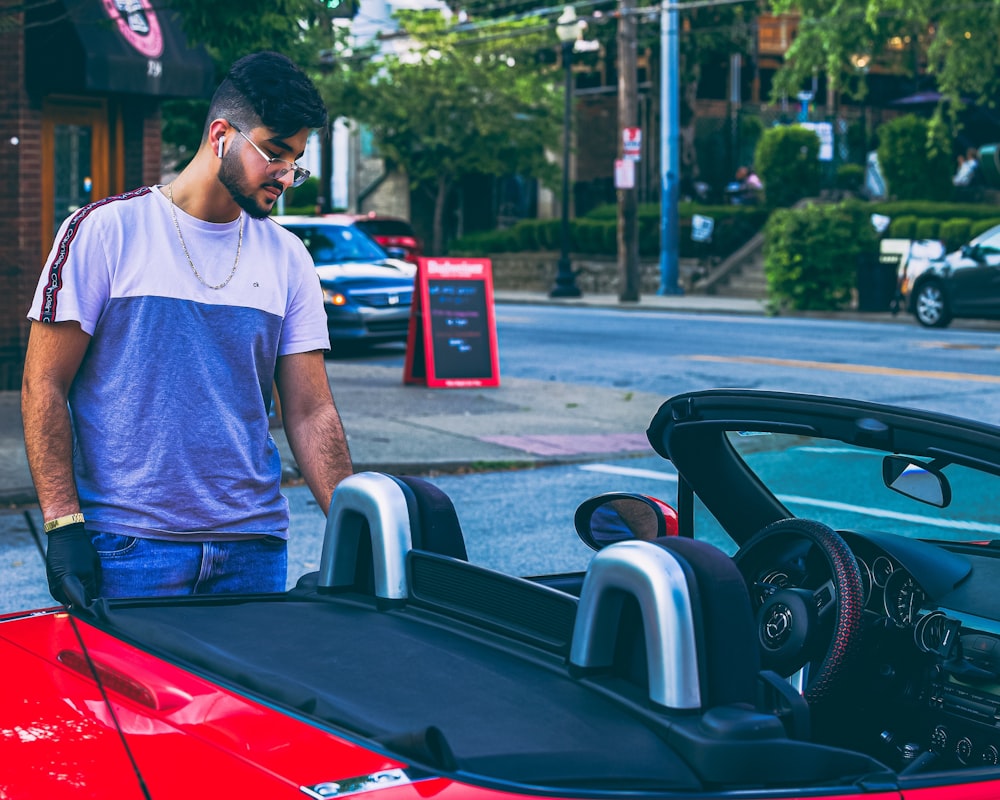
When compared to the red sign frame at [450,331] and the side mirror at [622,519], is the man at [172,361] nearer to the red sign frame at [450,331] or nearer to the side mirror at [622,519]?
the side mirror at [622,519]

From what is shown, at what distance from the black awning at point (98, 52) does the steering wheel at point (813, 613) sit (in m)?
11.1

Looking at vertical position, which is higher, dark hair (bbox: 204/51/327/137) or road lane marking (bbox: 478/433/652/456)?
dark hair (bbox: 204/51/327/137)

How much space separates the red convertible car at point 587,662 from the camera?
1.94 meters

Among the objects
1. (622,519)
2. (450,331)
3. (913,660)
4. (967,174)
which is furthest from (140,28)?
(967,174)

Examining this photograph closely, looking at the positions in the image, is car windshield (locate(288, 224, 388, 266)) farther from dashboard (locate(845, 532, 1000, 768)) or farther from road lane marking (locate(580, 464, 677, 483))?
dashboard (locate(845, 532, 1000, 768))

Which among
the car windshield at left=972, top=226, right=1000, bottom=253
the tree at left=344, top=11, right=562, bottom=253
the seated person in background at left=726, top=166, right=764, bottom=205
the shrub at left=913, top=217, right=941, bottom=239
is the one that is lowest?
the car windshield at left=972, top=226, right=1000, bottom=253

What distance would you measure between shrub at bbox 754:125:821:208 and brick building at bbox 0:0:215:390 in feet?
77.5

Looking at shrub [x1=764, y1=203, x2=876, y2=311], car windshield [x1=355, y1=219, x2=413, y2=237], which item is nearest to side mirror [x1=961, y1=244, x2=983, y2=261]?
shrub [x1=764, y1=203, x2=876, y2=311]

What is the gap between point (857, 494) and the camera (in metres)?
9.66

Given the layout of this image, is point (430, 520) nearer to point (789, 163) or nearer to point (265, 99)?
point (265, 99)

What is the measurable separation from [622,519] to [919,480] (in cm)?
70

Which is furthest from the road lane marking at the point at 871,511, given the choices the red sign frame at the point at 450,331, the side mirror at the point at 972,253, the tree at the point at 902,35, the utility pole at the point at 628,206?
the tree at the point at 902,35

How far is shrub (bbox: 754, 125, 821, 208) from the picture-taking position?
3641 cm

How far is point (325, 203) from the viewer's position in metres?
48.9
